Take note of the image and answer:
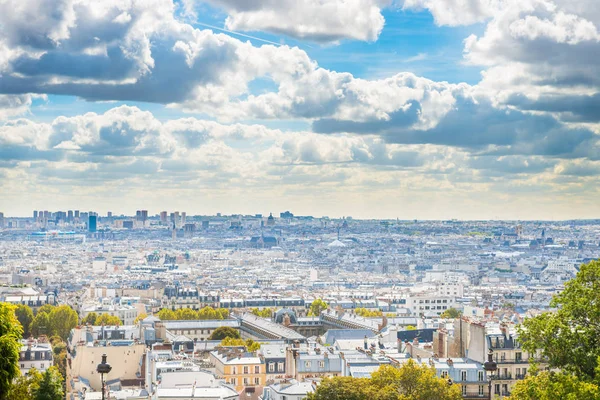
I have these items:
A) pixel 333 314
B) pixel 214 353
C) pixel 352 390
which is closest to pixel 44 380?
pixel 352 390

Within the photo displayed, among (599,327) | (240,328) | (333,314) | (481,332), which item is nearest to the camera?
(599,327)

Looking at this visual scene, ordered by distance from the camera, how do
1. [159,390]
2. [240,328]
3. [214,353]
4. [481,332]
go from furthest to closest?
[240,328]
[214,353]
[481,332]
[159,390]

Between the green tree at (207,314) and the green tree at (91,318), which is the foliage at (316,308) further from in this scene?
the green tree at (91,318)

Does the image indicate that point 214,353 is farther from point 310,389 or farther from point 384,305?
point 384,305

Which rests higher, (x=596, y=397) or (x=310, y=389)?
(x=596, y=397)

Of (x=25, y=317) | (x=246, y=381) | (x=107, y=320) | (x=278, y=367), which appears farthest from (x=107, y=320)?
(x=246, y=381)

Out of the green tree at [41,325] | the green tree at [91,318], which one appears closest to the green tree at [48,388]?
the green tree at [41,325]

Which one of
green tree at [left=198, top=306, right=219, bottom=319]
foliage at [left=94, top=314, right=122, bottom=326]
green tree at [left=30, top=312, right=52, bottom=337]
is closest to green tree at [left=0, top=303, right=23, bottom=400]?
green tree at [left=30, top=312, right=52, bottom=337]

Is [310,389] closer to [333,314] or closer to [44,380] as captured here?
[44,380]

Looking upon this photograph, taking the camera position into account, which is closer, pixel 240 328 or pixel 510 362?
pixel 510 362
